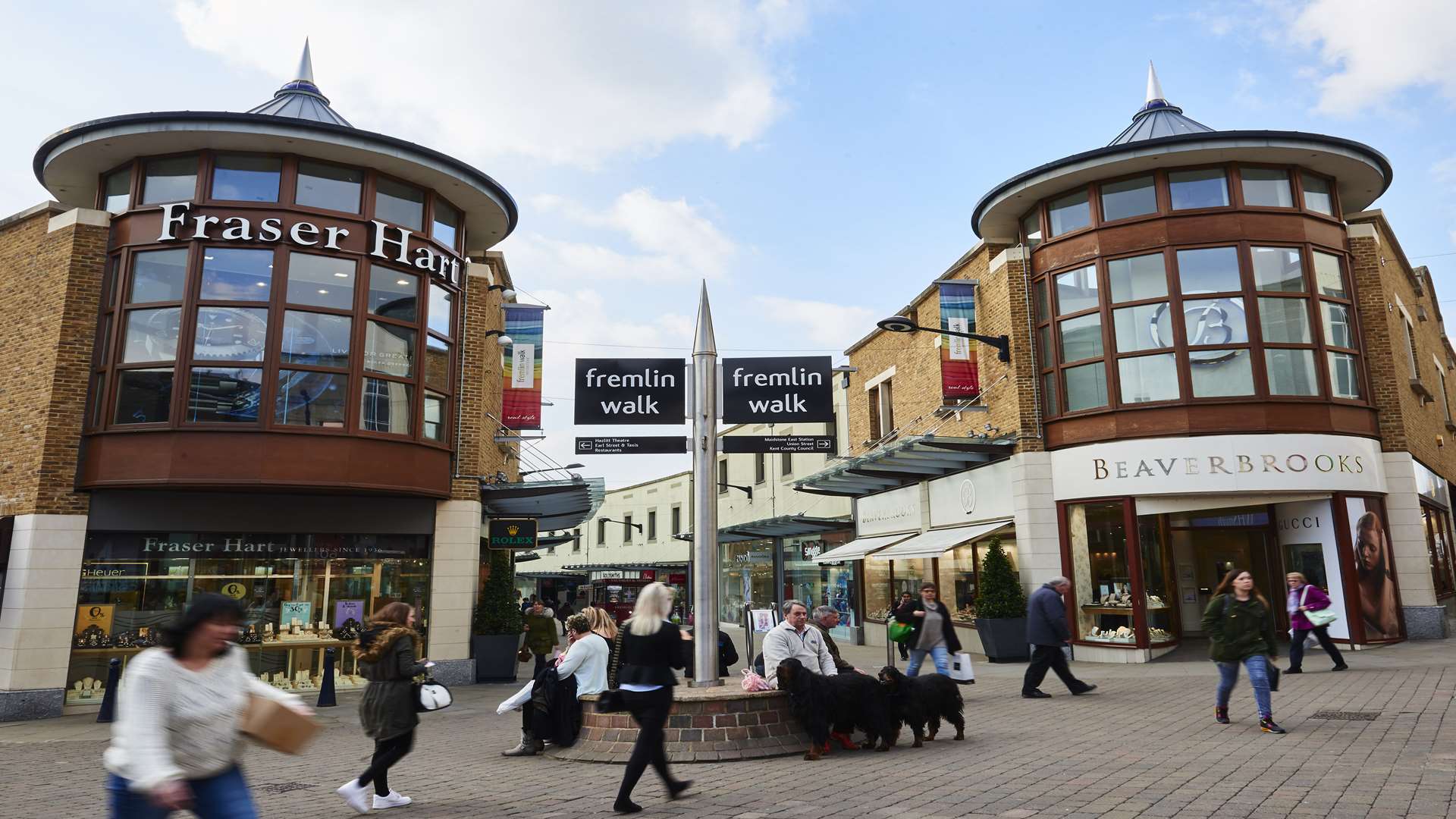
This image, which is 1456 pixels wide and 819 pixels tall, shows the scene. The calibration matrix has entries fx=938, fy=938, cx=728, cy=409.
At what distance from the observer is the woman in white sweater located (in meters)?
3.50

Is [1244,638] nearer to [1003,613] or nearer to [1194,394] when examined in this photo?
[1194,394]

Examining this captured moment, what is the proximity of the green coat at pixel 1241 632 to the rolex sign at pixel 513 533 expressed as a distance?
11.7 m

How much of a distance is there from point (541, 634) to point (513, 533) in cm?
285

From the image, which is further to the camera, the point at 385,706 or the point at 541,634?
the point at 541,634

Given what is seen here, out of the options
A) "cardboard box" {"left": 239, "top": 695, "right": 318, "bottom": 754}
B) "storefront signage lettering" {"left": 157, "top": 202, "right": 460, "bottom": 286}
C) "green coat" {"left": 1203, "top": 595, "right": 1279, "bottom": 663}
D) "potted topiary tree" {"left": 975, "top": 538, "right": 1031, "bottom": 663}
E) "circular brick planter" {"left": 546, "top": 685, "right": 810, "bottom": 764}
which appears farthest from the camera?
"potted topiary tree" {"left": 975, "top": 538, "right": 1031, "bottom": 663}

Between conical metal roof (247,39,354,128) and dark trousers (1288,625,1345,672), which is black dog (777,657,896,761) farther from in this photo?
conical metal roof (247,39,354,128)

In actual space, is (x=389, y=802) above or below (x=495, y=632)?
below

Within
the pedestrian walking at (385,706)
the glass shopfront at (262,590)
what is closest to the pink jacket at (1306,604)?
the pedestrian walking at (385,706)

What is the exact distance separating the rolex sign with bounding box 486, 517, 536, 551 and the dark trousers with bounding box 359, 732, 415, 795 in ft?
34.5

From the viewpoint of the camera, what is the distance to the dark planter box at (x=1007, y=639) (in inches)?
671

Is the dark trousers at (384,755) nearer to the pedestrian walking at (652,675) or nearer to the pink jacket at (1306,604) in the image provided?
the pedestrian walking at (652,675)

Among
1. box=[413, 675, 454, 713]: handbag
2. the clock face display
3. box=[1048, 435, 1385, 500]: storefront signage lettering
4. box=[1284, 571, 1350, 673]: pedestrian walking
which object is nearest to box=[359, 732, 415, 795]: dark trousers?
box=[413, 675, 454, 713]: handbag

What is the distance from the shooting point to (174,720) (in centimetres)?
367

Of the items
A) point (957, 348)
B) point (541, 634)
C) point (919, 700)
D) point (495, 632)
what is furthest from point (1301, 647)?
point (495, 632)
